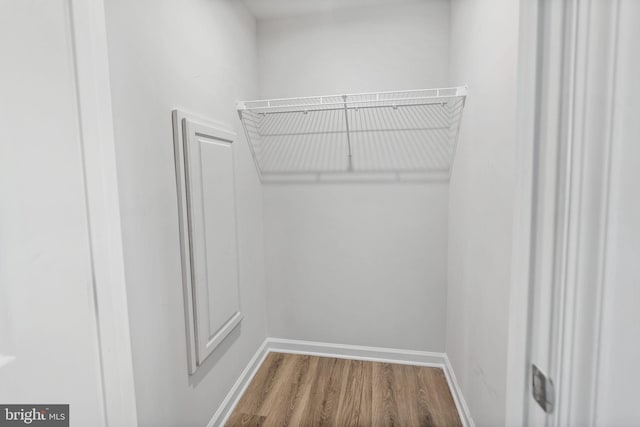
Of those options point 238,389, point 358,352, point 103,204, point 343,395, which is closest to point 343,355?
point 358,352

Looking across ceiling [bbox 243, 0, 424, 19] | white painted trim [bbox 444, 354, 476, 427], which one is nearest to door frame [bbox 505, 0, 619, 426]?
white painted trim [bbox 444, 354, 476, 427]

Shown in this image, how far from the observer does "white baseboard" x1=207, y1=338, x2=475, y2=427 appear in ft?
6.12

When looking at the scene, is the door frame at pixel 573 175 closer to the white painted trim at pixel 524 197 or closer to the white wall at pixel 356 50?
the white painted trim at pixel 524 197

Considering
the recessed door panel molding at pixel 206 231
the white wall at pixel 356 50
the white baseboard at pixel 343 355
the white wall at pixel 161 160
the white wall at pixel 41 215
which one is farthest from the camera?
the white wall at pixel 356 50

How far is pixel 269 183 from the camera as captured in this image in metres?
2.27

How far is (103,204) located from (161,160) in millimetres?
394

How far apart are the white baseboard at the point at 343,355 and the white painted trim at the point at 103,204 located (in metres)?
0.99

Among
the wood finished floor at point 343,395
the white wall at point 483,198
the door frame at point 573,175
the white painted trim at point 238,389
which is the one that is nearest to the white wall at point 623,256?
the door frame at point 573,175

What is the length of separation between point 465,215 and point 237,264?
4.27 feet

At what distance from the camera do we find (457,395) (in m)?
1.80

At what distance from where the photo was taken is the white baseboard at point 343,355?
186 centimetres

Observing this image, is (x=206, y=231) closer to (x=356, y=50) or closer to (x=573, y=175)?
(x=573, y=175)

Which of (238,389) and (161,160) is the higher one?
(161,160)

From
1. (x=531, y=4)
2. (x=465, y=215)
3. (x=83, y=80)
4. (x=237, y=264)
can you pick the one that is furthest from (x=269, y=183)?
(x=531, y=4)
